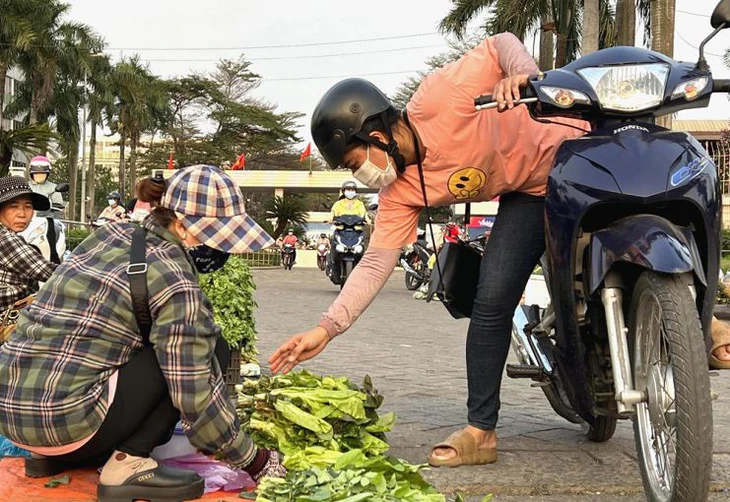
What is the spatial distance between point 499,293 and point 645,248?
1.11 m

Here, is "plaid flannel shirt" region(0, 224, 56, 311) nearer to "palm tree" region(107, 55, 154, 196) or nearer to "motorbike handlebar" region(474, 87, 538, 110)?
"motorbike handlebar" region(474, 87, 538, 110)

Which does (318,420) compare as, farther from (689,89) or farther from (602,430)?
(689,89)

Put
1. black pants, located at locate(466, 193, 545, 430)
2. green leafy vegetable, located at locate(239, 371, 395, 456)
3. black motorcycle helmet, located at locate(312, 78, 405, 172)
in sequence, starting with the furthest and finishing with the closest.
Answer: black pants, located at locate(466, 193, 545, 430), black motorcycle helmet, located at locate(312, 78, 405, 172), green leafy vegetable, located at locate(239, 371, 395, 456)

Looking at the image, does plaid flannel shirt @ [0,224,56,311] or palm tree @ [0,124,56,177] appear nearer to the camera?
plaid flannel shirt @ [0,224,56,311]

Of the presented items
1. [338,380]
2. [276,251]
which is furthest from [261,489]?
[276,251]

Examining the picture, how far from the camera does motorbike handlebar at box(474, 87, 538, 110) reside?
349 cm

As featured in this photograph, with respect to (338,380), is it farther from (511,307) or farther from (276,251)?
(276,251)

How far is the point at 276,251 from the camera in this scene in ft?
122

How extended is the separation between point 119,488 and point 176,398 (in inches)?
15.7

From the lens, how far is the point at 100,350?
324 cm

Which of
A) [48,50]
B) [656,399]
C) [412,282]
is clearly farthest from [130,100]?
[656,399]

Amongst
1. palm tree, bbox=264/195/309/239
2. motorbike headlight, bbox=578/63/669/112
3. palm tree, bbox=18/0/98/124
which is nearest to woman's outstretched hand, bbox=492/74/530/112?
motorbike headlight, bbox=578/63/669/112

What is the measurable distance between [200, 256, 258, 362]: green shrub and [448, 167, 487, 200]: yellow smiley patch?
197cm

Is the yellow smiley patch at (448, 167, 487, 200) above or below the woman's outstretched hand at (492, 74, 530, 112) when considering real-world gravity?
below
